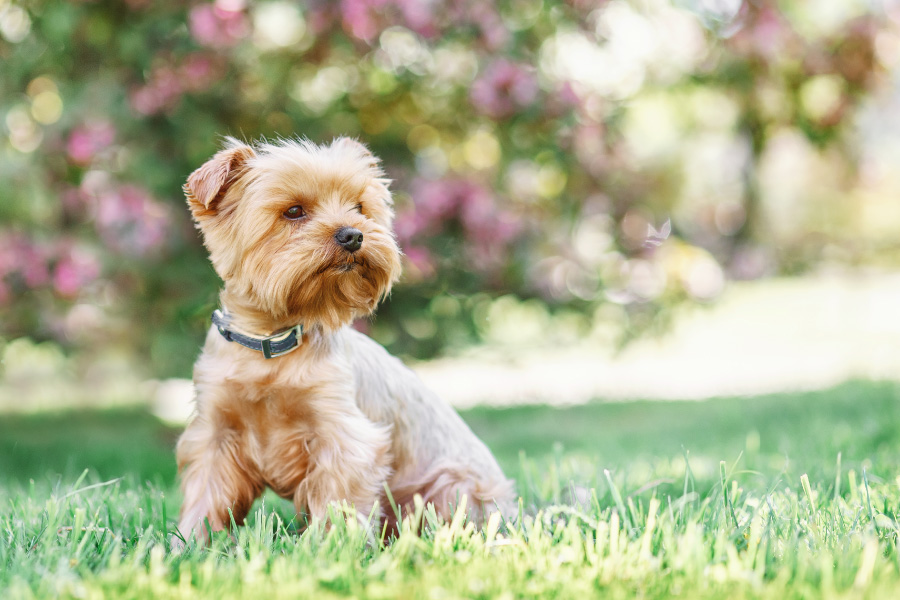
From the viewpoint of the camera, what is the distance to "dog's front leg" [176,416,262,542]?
333cm

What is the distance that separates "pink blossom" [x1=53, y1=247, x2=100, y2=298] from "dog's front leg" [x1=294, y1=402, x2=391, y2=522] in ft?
13.3

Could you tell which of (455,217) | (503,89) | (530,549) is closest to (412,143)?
(455,217)

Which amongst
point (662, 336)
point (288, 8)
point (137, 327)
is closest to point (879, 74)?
point (662, 336)

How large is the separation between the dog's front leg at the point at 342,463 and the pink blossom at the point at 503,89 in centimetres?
350

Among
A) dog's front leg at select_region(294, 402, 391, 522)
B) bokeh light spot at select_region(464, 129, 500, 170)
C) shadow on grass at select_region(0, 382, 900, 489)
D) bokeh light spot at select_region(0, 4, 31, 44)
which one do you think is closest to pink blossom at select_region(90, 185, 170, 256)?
bokeh light spot at select_region(0, 4, 31, 44)

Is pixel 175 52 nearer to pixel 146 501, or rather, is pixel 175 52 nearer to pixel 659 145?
pixel 146 501

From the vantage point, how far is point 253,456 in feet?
11.1

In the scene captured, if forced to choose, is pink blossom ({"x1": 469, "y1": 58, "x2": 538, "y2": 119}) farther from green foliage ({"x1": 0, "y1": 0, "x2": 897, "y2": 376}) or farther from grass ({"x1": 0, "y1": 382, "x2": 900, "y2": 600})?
grass ({"x1": 0, "y1": 382, "x2": 900, "y2": 600})

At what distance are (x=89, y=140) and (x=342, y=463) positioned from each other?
4.16 metres

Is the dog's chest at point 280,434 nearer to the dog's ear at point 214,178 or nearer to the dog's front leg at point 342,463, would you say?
the dog's front leg at point 342,463

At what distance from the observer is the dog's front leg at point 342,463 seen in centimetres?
326

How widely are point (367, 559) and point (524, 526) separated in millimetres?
652

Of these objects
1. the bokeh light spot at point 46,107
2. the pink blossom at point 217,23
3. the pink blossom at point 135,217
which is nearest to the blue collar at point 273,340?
the pink blossom at point 135,217

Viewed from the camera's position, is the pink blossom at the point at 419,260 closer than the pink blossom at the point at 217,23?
No
